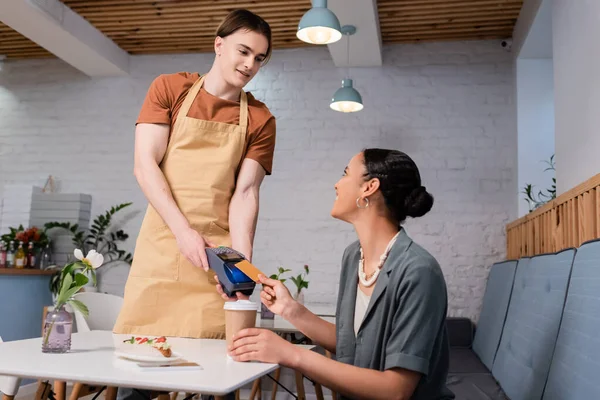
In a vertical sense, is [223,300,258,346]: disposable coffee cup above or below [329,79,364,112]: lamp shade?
below

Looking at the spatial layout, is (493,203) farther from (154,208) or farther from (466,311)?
(154,208)

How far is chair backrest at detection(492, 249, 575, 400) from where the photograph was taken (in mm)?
2109

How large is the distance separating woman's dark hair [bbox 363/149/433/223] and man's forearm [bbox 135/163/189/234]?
55 cm

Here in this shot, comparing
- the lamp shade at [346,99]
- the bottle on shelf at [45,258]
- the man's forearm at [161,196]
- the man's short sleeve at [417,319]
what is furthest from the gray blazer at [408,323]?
the bottle on shelf at [45,258]

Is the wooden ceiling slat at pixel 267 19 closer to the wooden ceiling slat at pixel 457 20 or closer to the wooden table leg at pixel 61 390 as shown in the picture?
the wooden ceiling slat at pixel 457 20

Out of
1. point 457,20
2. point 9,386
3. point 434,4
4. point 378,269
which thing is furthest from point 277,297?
point 457,20

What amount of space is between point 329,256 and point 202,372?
4311 mm

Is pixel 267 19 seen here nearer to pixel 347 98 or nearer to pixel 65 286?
pixel 347 98

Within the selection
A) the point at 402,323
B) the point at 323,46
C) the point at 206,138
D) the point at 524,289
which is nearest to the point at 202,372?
the point at 402,323

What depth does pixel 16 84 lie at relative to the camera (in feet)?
20.7

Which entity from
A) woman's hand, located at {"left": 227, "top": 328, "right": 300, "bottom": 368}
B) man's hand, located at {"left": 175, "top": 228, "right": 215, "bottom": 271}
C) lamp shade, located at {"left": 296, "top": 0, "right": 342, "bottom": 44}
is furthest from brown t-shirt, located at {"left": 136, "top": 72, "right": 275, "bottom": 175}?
lamp shade, located at {"left": 296, "top": 0, "right": 342, "bottom": 44}

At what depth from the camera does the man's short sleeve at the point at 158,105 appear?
6.01ft

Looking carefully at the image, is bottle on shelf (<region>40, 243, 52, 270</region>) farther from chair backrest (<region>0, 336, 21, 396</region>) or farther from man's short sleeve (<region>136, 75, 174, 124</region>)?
man's short sleeve (<region>136, 75, 174, 124</region>)

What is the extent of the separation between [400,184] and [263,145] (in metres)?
0.59
